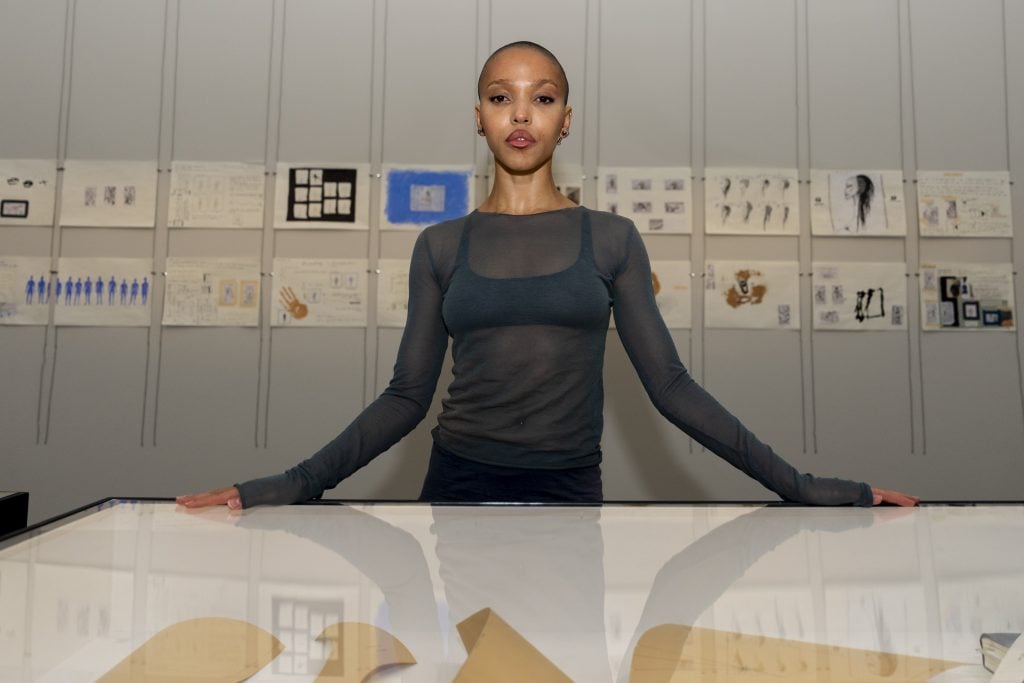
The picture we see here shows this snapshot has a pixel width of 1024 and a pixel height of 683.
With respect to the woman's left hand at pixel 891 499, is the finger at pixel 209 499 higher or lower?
lower

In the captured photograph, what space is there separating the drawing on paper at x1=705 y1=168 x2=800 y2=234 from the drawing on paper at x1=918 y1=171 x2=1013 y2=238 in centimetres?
51

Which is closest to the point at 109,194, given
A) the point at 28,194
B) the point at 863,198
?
the point at 28,194

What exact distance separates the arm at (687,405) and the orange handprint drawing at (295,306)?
73.8 inches

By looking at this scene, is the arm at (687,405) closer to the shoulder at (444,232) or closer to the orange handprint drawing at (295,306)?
the shoulder at (444,232)

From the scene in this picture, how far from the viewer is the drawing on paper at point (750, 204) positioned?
9.40 feet

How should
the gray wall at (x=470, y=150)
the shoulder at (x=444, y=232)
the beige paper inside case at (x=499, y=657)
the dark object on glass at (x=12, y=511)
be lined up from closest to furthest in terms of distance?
the beige paper inside case at (x=499, y=657) < the dark object on glass at (x=12, y=511) < the shoulder at (x=444, y=232) < the gray wall at (x=470, y=150)

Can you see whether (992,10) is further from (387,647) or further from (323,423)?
(387,647)

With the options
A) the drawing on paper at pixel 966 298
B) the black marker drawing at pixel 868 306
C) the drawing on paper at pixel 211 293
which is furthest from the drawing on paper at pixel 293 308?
the drawing on paper at pixel 966 298

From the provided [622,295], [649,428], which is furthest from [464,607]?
[649,428]

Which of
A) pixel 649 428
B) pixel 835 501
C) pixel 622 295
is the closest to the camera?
pixel 835 501

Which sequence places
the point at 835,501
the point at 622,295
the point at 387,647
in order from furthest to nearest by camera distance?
1. the point at 622,295
2. the point at 835,501
3. the point at 387,647

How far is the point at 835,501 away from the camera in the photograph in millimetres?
955

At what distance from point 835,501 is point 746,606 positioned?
0.45m

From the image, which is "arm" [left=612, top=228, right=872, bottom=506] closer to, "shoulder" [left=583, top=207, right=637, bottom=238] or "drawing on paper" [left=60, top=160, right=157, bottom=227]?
"shoulder" [left=583, top=207, right=637, bottom=238]
